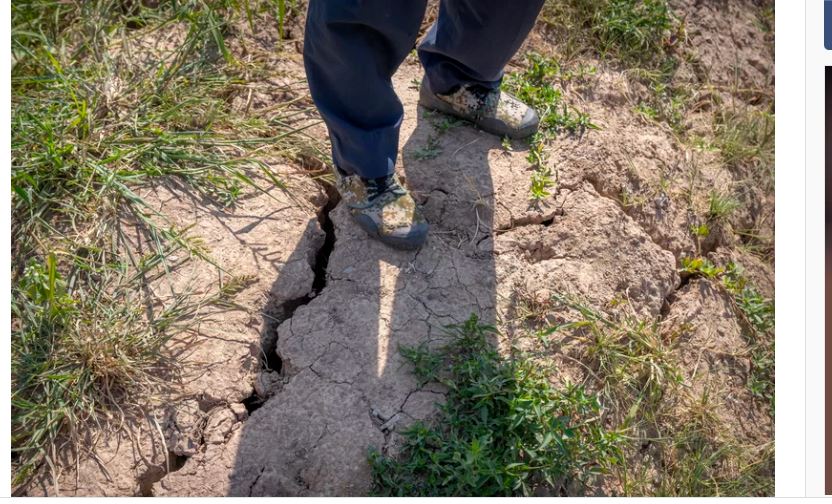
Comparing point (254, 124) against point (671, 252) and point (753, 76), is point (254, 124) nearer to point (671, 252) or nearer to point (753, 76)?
point (671, 252)

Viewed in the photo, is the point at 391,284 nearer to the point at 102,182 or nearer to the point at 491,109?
the point at 491,109

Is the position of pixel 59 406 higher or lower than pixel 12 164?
lower

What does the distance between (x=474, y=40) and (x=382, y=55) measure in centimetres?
42

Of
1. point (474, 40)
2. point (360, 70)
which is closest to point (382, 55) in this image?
point (360, 70)

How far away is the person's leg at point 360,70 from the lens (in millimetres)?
1730

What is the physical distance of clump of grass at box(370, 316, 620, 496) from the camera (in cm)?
179

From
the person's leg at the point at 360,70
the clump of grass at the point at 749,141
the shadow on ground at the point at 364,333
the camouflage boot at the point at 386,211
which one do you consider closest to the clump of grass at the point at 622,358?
the shadow on ground at the point at 364,333

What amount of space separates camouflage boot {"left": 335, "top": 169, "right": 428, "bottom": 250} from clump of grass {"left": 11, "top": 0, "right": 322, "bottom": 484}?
0.96ft

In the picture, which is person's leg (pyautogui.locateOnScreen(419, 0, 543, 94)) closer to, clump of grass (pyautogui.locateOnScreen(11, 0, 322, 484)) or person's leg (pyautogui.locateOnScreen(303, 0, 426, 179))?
person's leg (pyautogui.locateOnScreen(303, 0, 426, 179))

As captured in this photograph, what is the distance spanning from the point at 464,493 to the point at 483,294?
0.62 metres

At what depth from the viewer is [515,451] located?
1.82m

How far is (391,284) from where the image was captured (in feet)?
7.06

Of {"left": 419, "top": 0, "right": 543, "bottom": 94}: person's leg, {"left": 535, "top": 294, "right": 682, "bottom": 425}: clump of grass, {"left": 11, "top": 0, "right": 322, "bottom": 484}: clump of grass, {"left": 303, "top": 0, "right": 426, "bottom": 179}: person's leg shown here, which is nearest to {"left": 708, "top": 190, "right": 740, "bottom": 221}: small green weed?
{"left": 535, "top": 294, "right": 682, "bottom": 425}: clump of grass

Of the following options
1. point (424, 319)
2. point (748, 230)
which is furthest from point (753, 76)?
point (424, 319)
